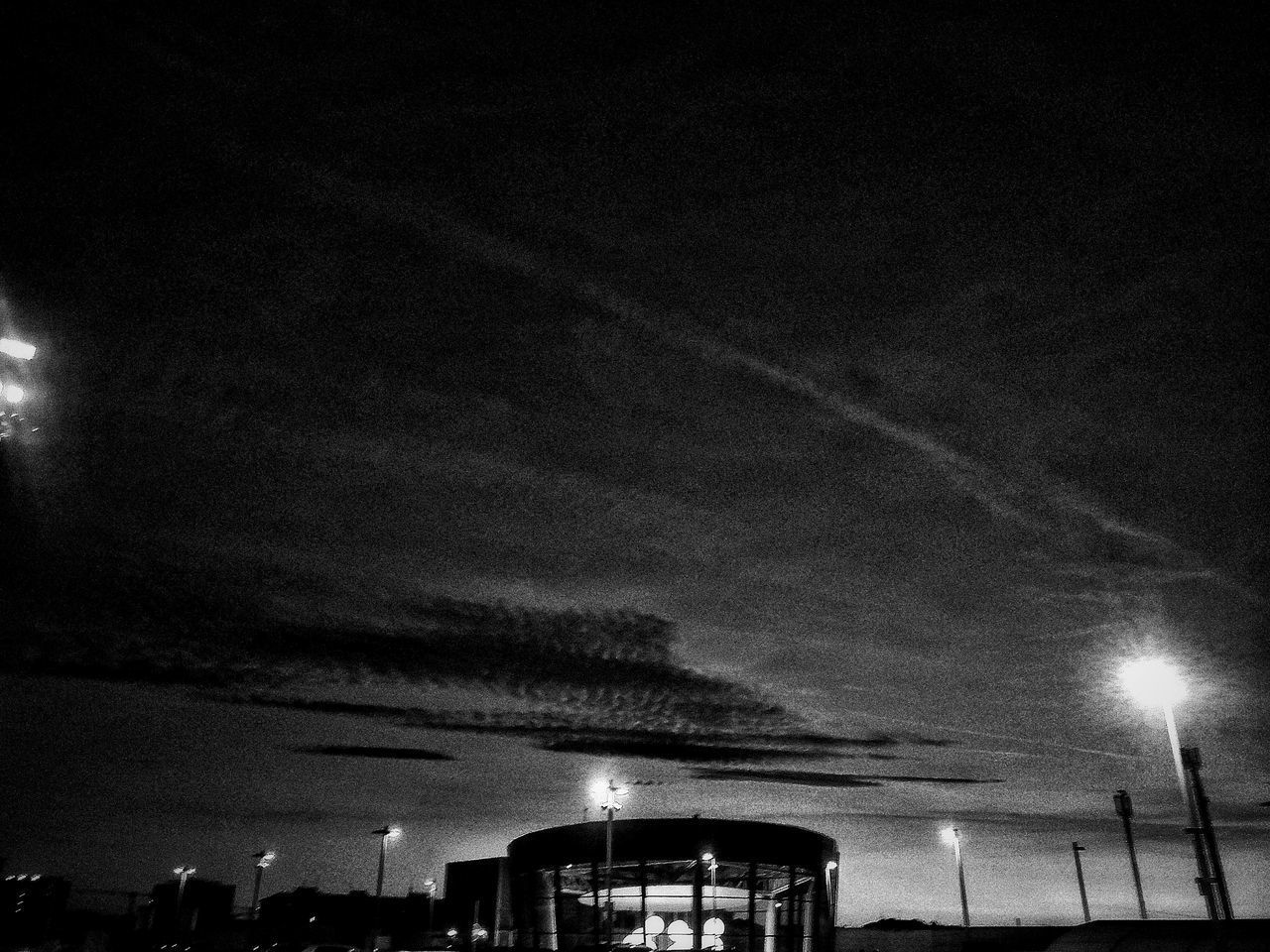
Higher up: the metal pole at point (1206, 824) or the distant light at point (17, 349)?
the distant light at point (17, 349)

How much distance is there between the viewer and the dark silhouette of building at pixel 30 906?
61.6 m

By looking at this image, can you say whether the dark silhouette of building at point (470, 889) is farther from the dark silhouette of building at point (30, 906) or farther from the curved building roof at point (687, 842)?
the curved building roof at point (687, 842)

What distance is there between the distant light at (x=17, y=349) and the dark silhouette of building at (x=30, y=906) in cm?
5772

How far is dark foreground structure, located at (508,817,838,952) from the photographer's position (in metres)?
73.2

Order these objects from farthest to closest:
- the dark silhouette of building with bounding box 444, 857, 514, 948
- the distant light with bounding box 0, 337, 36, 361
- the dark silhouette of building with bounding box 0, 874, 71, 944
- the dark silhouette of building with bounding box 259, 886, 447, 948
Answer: the dark silhouette of building with bounding box 444, 857, 514, 948
the dark silhouette of building with bounding box 259, 886, 447, 948
the dark silhouette of building with bounding box 0, 874, 71, 944
the distant light with bounding box 0, 337, 36, 361

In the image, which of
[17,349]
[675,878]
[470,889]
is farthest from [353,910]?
[17,349]

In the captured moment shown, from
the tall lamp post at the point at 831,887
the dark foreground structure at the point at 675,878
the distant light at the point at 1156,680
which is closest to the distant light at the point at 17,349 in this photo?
the distant light at the point at 1156,680

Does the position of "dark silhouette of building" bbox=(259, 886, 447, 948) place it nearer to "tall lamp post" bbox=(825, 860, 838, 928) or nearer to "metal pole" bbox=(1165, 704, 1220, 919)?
"tall lamp post" bbox=(825, 860, 838, 928)

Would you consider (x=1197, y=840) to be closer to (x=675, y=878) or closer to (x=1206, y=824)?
(x=1206, y=824)

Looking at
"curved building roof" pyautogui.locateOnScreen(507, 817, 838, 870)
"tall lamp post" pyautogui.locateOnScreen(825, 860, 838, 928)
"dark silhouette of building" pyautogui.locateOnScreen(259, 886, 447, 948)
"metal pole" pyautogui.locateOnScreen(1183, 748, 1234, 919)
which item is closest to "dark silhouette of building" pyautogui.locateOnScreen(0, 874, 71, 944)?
"curved building roof" pyautogui.locateOnScreen(507, 817, 838, 870)

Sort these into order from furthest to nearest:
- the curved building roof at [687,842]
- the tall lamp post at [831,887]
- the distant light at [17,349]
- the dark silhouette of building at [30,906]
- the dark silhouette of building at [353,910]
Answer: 1. the dark silhouette of building at [353,910]
2. the tall lamp post at [831,887]
3. the curved building roof at [687,842]
4. the dark silhouette of building at [30,906]
5. the distant light at [17,349]

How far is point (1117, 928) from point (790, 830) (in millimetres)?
38675

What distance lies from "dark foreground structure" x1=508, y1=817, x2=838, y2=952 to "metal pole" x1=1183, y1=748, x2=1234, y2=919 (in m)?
52.3

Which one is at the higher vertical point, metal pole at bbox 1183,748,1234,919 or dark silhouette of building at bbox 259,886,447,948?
metal pole at bbox 1183,748,1234,919
